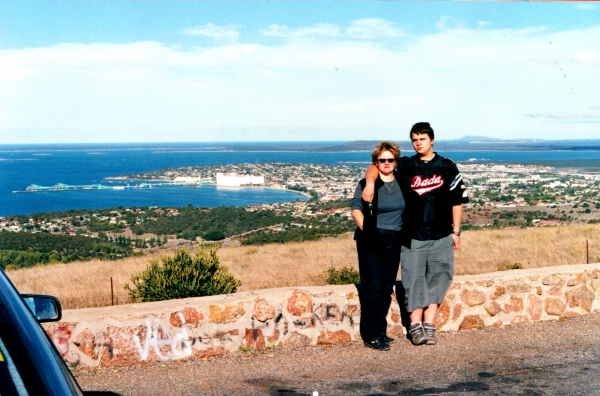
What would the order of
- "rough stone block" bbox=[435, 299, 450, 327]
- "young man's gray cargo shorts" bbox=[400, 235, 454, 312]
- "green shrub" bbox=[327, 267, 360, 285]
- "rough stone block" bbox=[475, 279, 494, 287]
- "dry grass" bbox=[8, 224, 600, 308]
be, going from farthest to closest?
"dry grass" bbox=[8, 224, 600, 308] < "green shrub" bbox=[327, 267, 360, 285] < "rough stone block" bbox=[475, 279, 494, 287] < "rough stone block" bbox=[435, 299, 450, 327] < "young man's gray cargo shorts" bbox=[400, 235, 454, 312]

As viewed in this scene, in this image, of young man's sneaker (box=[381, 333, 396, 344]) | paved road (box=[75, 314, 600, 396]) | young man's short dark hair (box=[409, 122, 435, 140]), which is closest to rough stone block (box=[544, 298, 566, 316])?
paved road (box=[75, 314, 600, 396])

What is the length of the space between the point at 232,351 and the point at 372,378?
4.32ft

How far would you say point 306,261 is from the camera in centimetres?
1622

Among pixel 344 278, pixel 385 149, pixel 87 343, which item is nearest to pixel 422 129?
pixel 385 149

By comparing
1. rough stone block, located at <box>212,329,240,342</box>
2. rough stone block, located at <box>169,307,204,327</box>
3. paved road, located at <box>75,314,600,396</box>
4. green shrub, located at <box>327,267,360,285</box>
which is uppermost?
rough stone block, located at <box>169,307,204,327</box>

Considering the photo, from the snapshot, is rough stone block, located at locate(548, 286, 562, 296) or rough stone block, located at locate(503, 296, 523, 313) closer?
rough stone block, located at locate(503, 296, 523, 313)

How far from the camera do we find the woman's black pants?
20.3ft

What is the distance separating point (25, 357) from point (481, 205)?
32.8 meters

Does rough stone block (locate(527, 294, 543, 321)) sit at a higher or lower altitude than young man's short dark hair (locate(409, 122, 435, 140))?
lower

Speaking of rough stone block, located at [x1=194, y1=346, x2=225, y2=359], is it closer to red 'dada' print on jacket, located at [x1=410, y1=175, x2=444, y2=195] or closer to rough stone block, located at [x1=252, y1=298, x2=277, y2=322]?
rough stone block, located at [x1=252, y1=298, x2=277, y2=322]

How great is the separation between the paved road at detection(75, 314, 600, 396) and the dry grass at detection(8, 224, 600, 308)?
402 centimetres

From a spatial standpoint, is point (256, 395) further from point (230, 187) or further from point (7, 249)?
point (230, 187)

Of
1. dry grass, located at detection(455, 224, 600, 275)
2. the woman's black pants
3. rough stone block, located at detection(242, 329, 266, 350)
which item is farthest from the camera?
dry grass, located at detection(455, 224, 600, 275)

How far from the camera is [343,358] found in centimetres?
617
